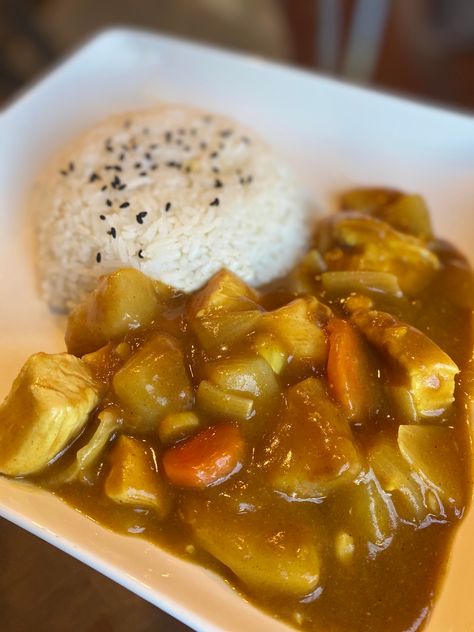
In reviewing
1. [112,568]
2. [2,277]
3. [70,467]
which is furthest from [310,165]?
[112,568]

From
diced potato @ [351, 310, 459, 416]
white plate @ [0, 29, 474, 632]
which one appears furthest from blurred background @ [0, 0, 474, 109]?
diced potato @ [351, 310, 459, 416]

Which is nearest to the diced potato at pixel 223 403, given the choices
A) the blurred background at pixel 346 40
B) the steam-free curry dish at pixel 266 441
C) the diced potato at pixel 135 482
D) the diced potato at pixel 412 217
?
the steam-free curry dish at pixel 266 441

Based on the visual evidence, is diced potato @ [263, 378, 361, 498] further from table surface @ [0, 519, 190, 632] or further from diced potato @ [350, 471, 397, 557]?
table surface @ [0, 519, 190, 632]

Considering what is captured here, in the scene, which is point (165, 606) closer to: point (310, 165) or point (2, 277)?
point (2, 277)

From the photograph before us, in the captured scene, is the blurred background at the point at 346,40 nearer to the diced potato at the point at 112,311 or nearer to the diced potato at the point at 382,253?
the diced potato at the point at 382,253

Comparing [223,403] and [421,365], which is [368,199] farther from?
[223,403]
